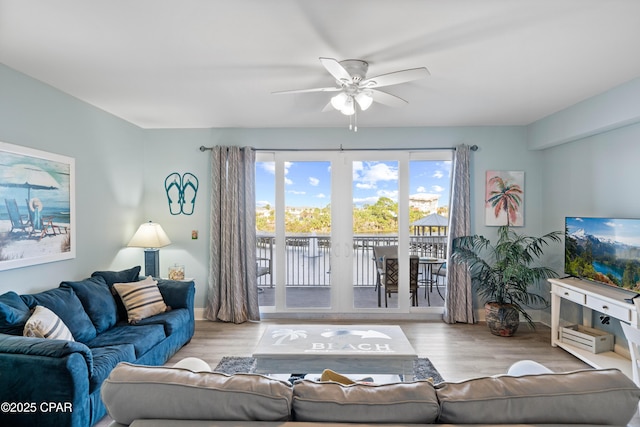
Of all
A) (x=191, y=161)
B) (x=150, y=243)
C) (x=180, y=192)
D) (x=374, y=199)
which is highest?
(x=191, y=161)

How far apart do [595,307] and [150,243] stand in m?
4.74

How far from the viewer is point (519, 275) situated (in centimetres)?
388

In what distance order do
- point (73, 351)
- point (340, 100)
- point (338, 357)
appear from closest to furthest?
point (73, 351), point (338, 357), point (340, 100)

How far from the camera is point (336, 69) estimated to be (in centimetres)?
223

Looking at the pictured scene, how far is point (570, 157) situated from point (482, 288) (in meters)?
1.91

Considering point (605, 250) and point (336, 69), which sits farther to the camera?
point (605, 250)

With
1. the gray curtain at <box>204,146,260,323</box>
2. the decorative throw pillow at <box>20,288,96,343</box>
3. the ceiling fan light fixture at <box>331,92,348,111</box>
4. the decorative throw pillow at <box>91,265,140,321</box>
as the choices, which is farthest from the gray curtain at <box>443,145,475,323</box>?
the decorative throw pillow at <box>20,288,96,343</box>

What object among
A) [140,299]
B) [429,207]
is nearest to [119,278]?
[140,299]

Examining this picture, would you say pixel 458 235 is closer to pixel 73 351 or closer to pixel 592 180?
pixel 592 180

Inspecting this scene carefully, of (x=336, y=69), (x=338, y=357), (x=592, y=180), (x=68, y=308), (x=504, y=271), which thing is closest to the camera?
(x=336, y=69)

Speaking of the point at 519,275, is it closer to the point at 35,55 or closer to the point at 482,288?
the point at 482,288

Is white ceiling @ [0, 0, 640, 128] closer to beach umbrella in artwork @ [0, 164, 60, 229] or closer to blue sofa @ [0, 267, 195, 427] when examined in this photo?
beach umbrella in artwork @ [0, 164, 60, 229]

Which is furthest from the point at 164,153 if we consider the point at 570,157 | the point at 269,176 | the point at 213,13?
the point at 570,157

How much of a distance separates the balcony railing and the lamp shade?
1.27 meters
